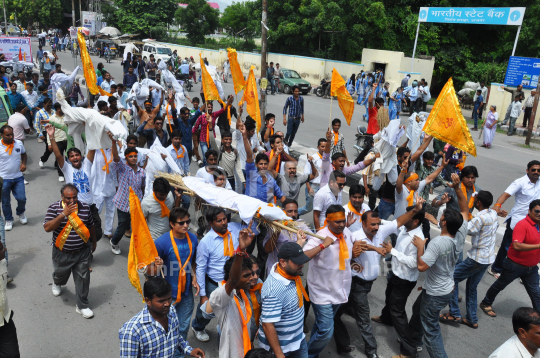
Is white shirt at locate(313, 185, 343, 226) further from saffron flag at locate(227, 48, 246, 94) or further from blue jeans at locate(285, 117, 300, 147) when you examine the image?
blue jeans at locate(285, 117, 300, 147)

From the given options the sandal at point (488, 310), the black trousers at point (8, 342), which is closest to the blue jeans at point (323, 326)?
the sandal at point (488, 310)

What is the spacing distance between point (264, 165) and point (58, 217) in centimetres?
253

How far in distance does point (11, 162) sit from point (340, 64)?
25.2 metres

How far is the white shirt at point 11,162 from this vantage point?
7016 millimetres

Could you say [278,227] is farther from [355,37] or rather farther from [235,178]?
[355,37]

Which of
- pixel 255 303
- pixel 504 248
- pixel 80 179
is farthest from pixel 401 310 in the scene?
pixel 80 179

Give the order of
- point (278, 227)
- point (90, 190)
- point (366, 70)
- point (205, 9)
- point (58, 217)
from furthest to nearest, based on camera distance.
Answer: point (205, 9) < point (366, 70) < point (90, 190) < point (58, 217) < point (278, 227)

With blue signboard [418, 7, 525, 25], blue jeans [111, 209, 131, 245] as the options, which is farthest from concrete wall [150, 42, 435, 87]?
blue jeans [111, 209, 131, 245]

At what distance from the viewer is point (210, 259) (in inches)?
172

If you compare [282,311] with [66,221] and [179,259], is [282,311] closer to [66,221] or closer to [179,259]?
[179,259]

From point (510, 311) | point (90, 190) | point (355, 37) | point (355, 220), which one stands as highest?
point (355, 37)

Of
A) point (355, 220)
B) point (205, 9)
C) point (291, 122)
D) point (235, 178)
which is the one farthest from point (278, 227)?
point (205, 9)

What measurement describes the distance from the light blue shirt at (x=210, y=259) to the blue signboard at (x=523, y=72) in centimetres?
1936

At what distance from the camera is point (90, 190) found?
6.38m
